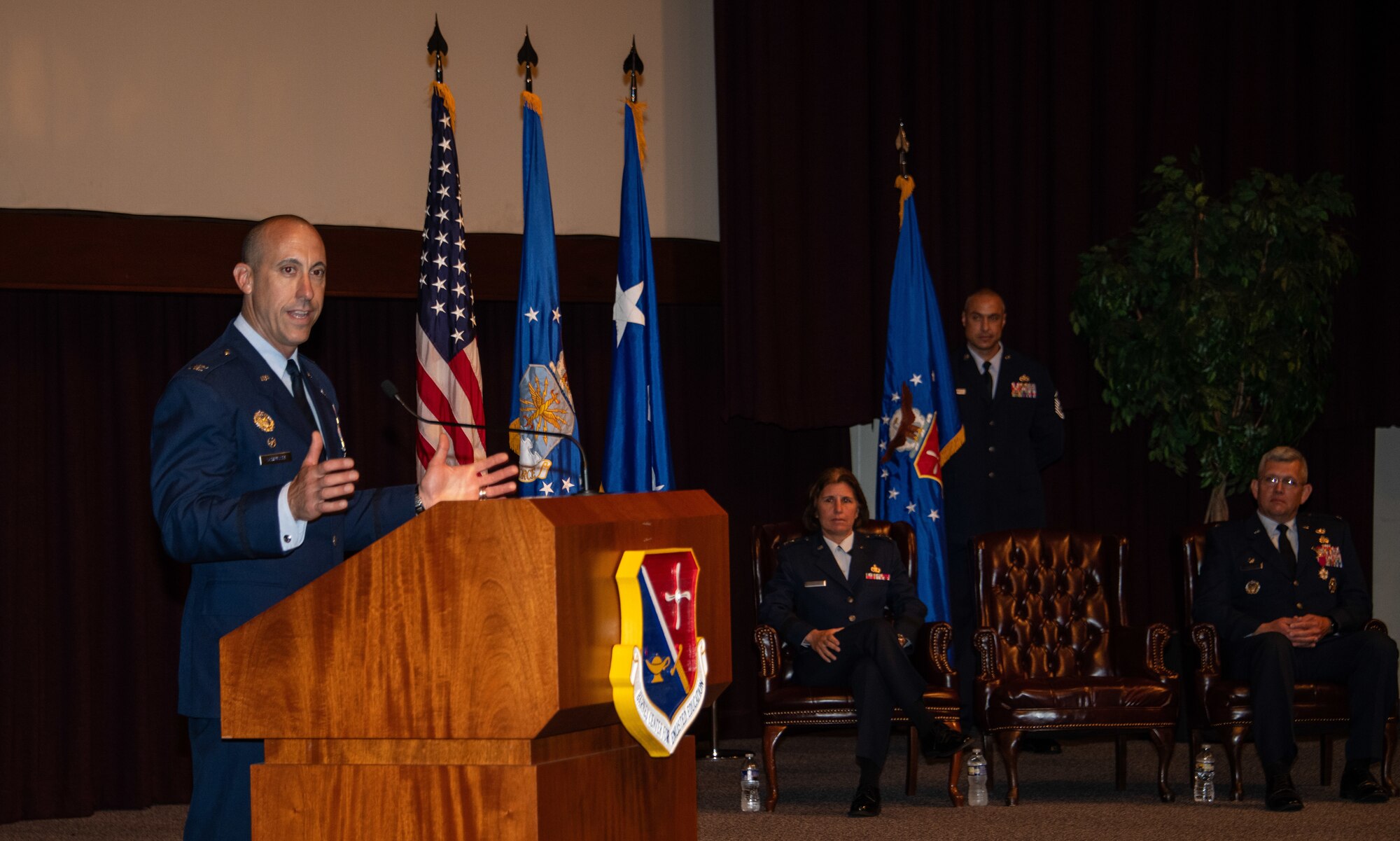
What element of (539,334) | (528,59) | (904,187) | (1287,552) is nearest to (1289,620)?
(1287,552)

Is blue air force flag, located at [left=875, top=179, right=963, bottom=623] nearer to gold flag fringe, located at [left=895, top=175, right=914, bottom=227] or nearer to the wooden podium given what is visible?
gold flag fringe, located at [left=895, top=175, right=914, bottom=227]

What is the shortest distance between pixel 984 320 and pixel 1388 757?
237cm

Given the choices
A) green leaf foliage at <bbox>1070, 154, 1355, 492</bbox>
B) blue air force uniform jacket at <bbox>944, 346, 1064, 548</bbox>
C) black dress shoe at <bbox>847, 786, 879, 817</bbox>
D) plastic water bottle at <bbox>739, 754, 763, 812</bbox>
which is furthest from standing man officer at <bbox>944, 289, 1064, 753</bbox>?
plastic water bottle at <bbox>739, 754, 763, 812</bbox>

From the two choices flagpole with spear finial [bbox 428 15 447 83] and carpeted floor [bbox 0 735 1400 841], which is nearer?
carpeted floor [bbox 0 735 1400 841]

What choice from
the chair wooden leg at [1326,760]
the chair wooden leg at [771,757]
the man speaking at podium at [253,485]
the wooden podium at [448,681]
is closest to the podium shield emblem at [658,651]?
the wooden podium at [448,681]

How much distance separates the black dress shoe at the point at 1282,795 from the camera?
5004mm

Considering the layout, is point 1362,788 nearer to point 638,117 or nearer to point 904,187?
point 904,187

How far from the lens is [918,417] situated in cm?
620

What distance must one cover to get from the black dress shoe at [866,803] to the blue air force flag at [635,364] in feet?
4.77

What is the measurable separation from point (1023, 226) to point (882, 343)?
961mm

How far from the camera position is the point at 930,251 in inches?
268

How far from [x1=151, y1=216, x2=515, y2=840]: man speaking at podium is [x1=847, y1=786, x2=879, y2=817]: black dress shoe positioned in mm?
2930

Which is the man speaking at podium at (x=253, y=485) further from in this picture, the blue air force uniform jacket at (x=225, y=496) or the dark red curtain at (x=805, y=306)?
the dark red curtain at (x=805, y=306)

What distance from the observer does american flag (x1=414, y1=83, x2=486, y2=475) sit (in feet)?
17.2
